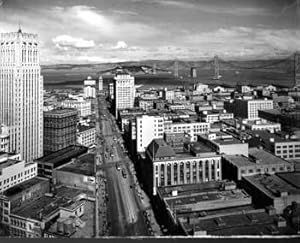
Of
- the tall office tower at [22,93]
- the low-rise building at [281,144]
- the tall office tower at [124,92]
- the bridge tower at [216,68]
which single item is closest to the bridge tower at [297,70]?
the low-rise building at [281,144]

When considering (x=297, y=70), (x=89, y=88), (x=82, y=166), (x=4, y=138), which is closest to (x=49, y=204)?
(x=82, y=166)

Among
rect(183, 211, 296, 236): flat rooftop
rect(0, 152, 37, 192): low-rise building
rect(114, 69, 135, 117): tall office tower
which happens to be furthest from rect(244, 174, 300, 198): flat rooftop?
rect(0, 152, 37, 192): low-rise building

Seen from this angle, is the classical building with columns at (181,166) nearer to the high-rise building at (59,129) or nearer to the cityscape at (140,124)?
the cityscape at (140,124)

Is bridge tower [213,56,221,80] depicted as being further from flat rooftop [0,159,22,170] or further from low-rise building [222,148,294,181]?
flat rooftop [0,159,22,170]

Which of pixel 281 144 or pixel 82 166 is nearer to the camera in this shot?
pixel 82 166

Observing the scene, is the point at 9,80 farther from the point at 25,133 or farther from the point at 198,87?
the point at 198,87

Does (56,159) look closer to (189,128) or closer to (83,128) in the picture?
(83,128)
